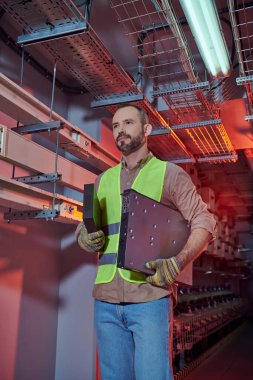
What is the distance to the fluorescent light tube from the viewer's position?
1.72 m

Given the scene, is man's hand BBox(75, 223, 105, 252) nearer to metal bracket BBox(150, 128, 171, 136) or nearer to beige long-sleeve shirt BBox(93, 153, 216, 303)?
beige long-sleeve shirt BBox(93, 153, 216, 303)

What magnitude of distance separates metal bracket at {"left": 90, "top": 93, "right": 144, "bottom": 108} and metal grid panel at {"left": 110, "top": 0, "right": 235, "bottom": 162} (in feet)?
0.52

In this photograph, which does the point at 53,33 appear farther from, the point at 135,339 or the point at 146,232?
the point at 135,339

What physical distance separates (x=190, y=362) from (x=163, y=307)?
339cm

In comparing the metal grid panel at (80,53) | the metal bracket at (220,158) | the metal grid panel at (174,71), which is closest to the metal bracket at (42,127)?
the metal grid panel at (80,53)

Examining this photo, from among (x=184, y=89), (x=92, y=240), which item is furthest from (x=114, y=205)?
(x=184, y=89)

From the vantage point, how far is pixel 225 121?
3.39 meters

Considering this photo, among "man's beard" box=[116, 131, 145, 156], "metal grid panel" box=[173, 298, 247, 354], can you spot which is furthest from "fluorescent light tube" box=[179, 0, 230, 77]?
"metal grid panel" box=[173, 298, 247, 354]

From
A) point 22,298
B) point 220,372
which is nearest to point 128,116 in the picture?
point 22,298

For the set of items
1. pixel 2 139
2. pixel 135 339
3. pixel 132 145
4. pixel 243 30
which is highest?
pixel 243 30

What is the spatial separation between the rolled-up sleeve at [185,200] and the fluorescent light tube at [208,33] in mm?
723

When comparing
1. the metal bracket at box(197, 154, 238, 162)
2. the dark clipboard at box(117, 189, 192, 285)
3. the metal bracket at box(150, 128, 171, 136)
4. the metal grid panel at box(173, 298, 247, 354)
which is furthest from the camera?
the metal grid panel at box(173, 298, 247, 354)

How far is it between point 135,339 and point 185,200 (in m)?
0.51

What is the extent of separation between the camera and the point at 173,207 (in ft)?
5.05
